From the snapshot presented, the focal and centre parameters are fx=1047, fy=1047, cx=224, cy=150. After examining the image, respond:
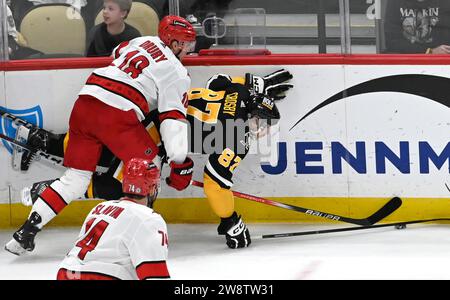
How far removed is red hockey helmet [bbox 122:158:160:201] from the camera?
3.37m

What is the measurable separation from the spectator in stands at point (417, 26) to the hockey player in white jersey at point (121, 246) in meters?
2.38

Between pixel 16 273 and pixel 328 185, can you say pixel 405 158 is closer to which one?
pixel 328 185

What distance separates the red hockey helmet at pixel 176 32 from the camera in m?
4.90

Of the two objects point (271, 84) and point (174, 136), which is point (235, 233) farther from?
point (271, 84)

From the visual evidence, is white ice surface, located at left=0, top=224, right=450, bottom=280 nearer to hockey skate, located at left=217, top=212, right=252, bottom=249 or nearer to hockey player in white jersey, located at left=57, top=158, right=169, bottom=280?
hockey skate, located at left=217, top=212, right=252, bottom=249

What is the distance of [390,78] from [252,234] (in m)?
1.05

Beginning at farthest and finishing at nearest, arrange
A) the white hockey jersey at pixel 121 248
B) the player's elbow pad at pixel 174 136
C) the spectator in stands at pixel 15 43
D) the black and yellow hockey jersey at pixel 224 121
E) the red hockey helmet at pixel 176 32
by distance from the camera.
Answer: the spectator in stands at pixel 15 43 → the black and yellow hockey jersey at pixel 224 121 → the red hockey helmet at pixel 176 32 → the player's elbow pad at pixel 174 136 → the white hockey jersey at pixel 121 248

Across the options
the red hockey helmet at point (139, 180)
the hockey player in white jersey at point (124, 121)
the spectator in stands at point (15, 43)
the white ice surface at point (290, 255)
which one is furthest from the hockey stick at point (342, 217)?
the red hockey helmet at point (139, 180)

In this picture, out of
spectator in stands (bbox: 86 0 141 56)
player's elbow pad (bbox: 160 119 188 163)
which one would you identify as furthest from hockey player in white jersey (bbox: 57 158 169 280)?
spectator in stands (bbox: 86 0 141 56)

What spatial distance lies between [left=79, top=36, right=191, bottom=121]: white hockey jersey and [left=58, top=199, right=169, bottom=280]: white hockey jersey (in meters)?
1.48

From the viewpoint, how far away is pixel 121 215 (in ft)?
10.8

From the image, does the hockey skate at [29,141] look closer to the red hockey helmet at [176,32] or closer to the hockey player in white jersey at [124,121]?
the hockey player in white jersey at [124,121]

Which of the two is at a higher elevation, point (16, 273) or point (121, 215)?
point (121, 215)
